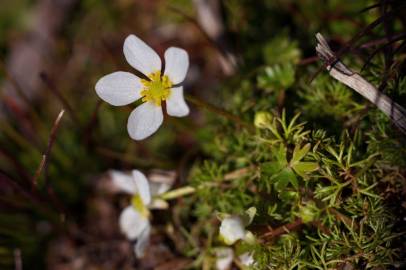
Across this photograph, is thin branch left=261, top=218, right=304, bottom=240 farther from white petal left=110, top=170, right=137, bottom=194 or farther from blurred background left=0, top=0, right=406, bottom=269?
white petal left=110, top=170, right=137, bottom=194

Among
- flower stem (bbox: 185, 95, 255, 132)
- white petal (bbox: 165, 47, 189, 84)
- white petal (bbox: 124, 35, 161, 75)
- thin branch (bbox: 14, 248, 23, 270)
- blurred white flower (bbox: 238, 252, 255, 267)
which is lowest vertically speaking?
blurred white flower (bbox: 238, 252, 255, 267)

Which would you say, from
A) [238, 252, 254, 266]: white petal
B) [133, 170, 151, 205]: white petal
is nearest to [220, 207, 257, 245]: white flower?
[238, 252, 254, 266]: white petal

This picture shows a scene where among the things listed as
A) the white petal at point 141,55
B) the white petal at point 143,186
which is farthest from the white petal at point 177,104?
the white petal at point 143,186

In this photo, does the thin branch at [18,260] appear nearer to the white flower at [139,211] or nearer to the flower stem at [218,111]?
the white flower at [139,211]

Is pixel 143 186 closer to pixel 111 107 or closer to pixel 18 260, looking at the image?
pixel 18 260

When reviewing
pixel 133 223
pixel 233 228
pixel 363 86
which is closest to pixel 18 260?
pixel 133 223

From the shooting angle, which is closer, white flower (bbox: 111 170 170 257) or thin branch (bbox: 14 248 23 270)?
white flower (bbox: 111 170 170 257)
